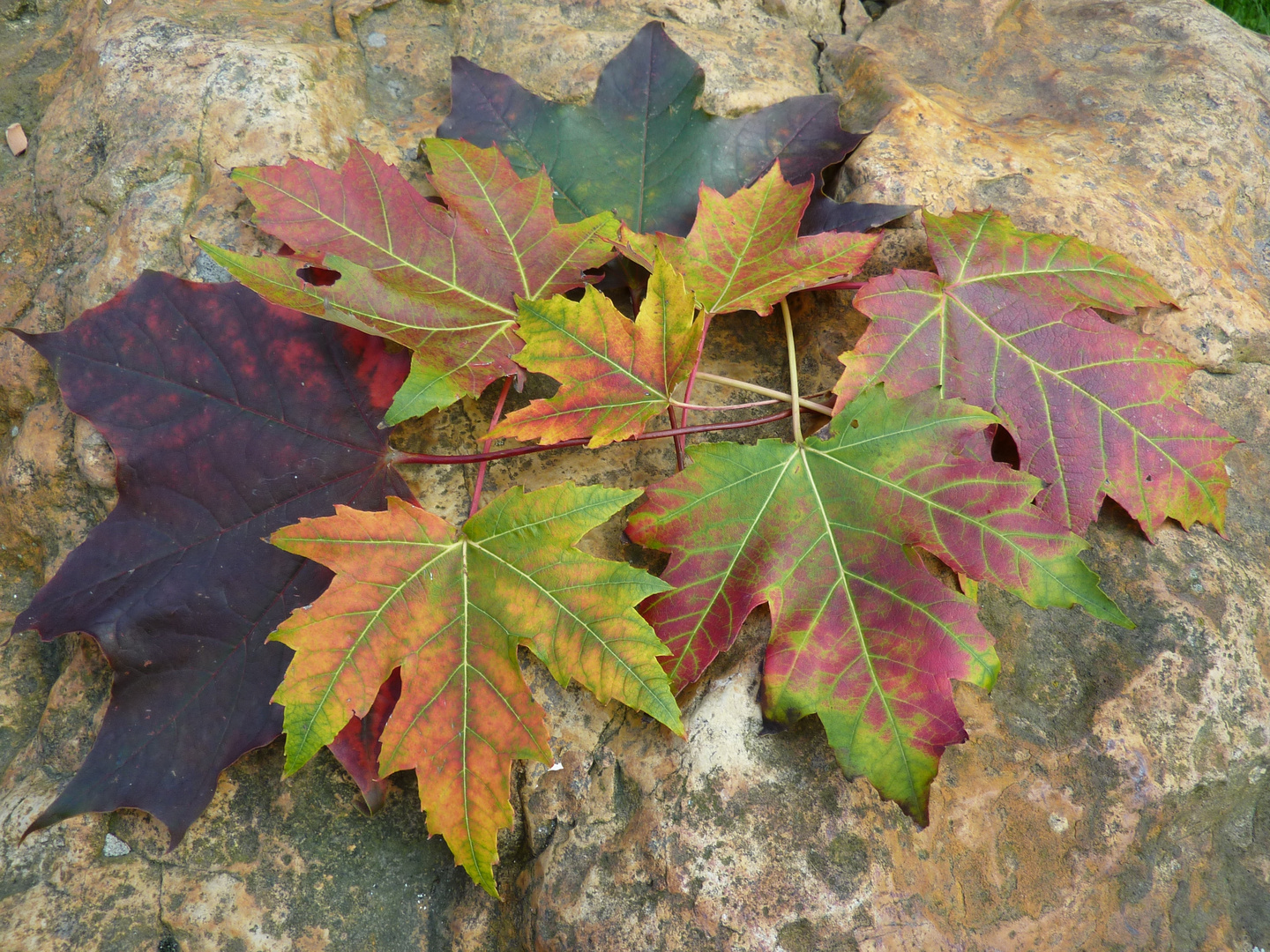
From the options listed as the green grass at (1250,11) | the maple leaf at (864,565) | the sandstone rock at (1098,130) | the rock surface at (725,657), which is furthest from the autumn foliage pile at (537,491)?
the green grass at (1250,11)

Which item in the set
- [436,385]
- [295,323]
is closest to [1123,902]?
[436,385]

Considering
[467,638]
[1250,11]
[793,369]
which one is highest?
[1250,11]

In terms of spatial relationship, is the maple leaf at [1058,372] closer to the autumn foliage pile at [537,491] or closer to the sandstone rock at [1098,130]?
the autumn foliage pile at [537,491]

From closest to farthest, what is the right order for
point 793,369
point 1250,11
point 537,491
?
1. point 537,491
2. point 793,369
3. point 1250,11

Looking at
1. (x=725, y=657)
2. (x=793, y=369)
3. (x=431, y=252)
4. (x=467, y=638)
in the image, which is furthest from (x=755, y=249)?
(x=467, y=638)

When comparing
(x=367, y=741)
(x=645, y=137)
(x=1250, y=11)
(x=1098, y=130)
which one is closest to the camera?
(x=367, y=741)

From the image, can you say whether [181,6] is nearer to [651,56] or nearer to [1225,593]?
[651,56]

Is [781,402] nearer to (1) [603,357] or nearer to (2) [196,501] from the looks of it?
(1) [603,357]
